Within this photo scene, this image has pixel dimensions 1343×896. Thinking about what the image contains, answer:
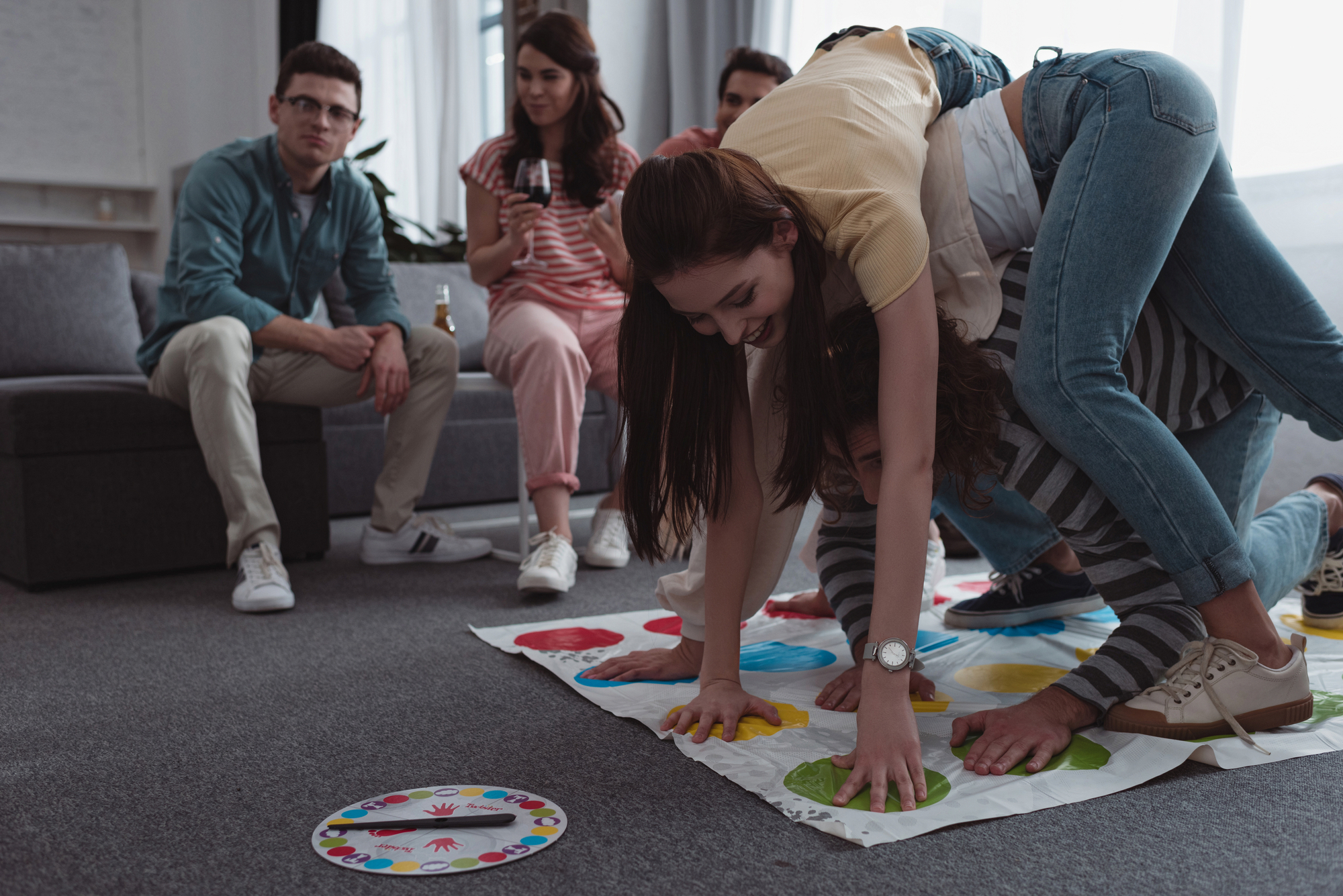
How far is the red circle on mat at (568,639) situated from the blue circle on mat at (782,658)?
0.20 m

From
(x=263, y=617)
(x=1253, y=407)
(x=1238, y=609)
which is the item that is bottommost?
(x=263, y=617)

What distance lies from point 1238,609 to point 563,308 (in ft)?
5.04

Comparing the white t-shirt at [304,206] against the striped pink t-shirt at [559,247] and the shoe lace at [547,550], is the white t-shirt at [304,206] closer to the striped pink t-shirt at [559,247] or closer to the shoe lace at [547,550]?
the striped pink t-shirt at [559,247]

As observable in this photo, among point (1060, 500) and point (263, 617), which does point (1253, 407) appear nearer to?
point (1060, 500)

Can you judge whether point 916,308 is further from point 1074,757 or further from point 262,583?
point 262,583

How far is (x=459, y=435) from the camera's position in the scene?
2975 millimetres

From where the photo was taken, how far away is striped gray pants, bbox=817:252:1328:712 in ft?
3.67

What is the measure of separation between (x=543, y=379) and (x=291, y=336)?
0.52 metres

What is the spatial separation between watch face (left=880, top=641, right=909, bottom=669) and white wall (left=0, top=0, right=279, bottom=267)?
218 inches

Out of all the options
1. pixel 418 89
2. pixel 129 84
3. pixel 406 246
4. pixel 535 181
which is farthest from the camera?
pixel 129 84

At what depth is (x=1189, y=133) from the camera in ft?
3.61

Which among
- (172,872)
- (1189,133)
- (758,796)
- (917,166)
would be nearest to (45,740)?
(172,872)

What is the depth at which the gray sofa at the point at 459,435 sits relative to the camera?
2848 millimetres

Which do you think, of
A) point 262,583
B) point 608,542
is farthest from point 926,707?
point 262,583
